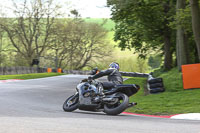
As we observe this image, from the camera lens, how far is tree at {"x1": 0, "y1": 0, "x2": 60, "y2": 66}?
177 feet

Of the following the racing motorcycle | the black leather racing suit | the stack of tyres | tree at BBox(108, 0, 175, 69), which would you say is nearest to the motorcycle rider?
the black leather racing suit

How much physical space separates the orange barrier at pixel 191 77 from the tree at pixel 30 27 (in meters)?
38.5

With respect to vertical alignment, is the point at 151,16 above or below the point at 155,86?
above

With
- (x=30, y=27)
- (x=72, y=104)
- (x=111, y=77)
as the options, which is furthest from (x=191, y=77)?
(x=30, y=27)

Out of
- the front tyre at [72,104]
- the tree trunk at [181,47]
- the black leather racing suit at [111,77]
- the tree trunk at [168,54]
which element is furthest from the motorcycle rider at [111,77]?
the tree trunk at [168,54]

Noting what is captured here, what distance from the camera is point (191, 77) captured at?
1880 cm

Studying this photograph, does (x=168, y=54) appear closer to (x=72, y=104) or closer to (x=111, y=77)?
(x=72, y=104)

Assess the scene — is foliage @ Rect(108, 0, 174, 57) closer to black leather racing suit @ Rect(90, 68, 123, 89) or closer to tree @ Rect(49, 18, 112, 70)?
black leather racing suit @ Rect(90, 68, 123, 89)

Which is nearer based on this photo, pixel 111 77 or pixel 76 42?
pixel 111 77

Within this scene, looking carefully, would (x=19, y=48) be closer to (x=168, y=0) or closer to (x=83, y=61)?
(x=83, y=61)

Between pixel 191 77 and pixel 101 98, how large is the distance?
924 centimetres

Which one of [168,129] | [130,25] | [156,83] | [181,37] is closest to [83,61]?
[130,25]

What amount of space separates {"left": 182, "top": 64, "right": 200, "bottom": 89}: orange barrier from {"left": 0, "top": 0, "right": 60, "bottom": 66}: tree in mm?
38463

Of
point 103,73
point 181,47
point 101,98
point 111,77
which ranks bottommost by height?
point 101,98
